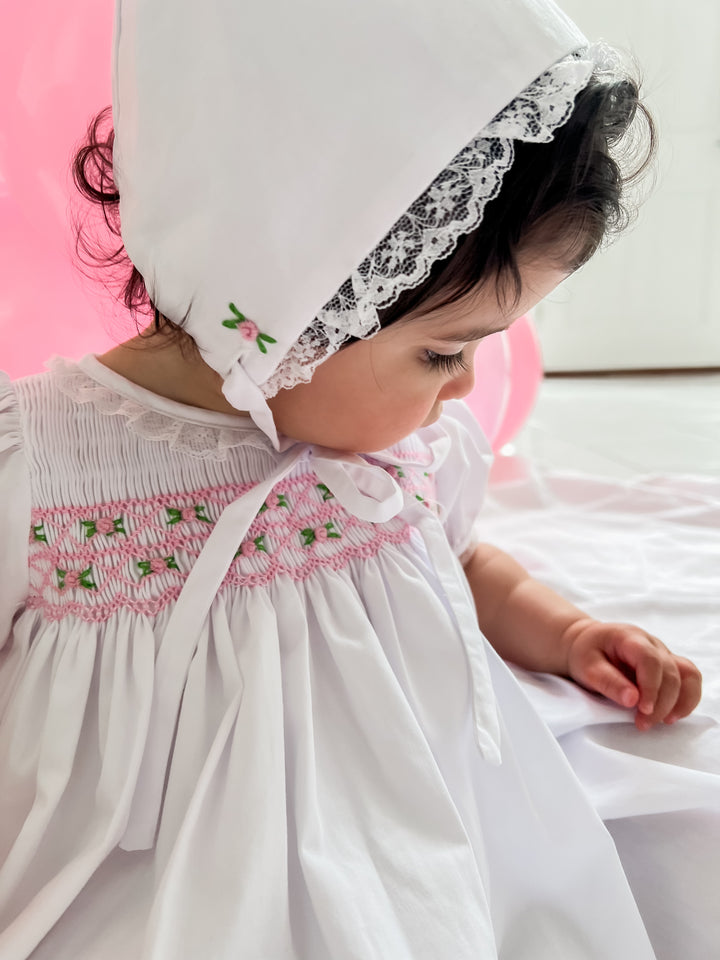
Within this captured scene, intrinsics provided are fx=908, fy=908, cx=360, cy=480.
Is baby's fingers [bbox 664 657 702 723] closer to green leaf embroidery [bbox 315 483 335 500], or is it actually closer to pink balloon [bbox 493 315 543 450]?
green leaf embroidery [bbox 315 483 335 500]

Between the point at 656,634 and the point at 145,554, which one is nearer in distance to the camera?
the point at 145,554

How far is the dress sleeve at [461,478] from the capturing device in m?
0.88

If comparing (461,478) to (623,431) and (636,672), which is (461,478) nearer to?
(636,672)

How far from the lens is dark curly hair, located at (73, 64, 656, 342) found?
558mm

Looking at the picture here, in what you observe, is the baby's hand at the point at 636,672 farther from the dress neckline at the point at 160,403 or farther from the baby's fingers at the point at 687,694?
the dress neckline at the point at 160,403

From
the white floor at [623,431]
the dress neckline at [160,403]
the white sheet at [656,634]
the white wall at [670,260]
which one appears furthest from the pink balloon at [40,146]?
the white wall at [670,260]

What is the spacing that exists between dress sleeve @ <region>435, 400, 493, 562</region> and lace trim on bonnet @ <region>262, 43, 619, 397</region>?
1.07ft

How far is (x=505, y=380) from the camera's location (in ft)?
3.89

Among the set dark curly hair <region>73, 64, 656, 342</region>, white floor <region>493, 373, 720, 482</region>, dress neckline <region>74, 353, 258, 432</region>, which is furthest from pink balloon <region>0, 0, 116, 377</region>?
white floor <region>493, 373, 720, 482</region>

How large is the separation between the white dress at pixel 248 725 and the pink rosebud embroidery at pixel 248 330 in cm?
12

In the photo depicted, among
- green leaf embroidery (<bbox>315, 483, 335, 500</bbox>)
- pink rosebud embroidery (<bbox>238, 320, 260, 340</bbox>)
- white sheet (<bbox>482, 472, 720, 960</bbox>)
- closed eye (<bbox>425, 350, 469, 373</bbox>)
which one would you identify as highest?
pink rosebud embroidery (<bbox>238, 320, 260, 340</bbox>)

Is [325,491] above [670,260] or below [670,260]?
below

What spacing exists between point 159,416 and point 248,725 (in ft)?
0.78

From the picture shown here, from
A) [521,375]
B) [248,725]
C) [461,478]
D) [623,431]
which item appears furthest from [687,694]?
[623,431]
